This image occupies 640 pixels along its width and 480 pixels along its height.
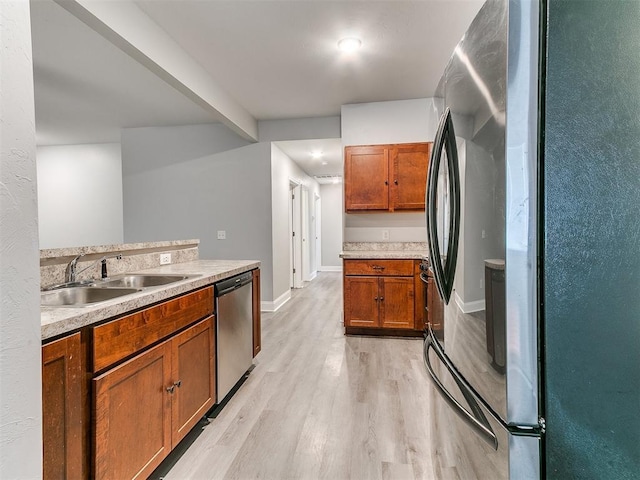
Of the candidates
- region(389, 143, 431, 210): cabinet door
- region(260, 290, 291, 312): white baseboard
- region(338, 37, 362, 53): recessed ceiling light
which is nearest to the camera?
region(338, 37, 362, 53): recessed ceiling light

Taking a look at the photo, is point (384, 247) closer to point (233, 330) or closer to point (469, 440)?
point (233, 330)

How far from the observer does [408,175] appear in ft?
12.0

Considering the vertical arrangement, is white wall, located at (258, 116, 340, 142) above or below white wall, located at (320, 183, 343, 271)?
above

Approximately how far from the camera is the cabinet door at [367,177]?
12.1ft

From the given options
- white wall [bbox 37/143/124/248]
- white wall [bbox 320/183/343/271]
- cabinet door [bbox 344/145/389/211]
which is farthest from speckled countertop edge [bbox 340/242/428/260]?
white wall [bbox 320/183/343/271]

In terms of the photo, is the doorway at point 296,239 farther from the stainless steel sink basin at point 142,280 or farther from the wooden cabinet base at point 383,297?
the stainless steel sink basin at point 142,280

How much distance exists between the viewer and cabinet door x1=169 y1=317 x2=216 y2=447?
1593 millimetres

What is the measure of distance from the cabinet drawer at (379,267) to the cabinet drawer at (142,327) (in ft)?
6.28

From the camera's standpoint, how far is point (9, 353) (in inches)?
28.1

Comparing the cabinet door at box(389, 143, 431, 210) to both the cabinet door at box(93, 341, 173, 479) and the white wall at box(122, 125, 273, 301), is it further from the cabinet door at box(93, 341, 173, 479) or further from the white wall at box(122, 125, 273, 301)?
the cabinet door at box(93, 341, 173, 479)

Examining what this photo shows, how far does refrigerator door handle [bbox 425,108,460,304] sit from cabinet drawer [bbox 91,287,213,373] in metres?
1.18

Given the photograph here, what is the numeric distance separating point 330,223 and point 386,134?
505 cm

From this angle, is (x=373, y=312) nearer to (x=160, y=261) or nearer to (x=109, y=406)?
(x=160, y=261)

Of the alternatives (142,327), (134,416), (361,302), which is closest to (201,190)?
(361,302)
